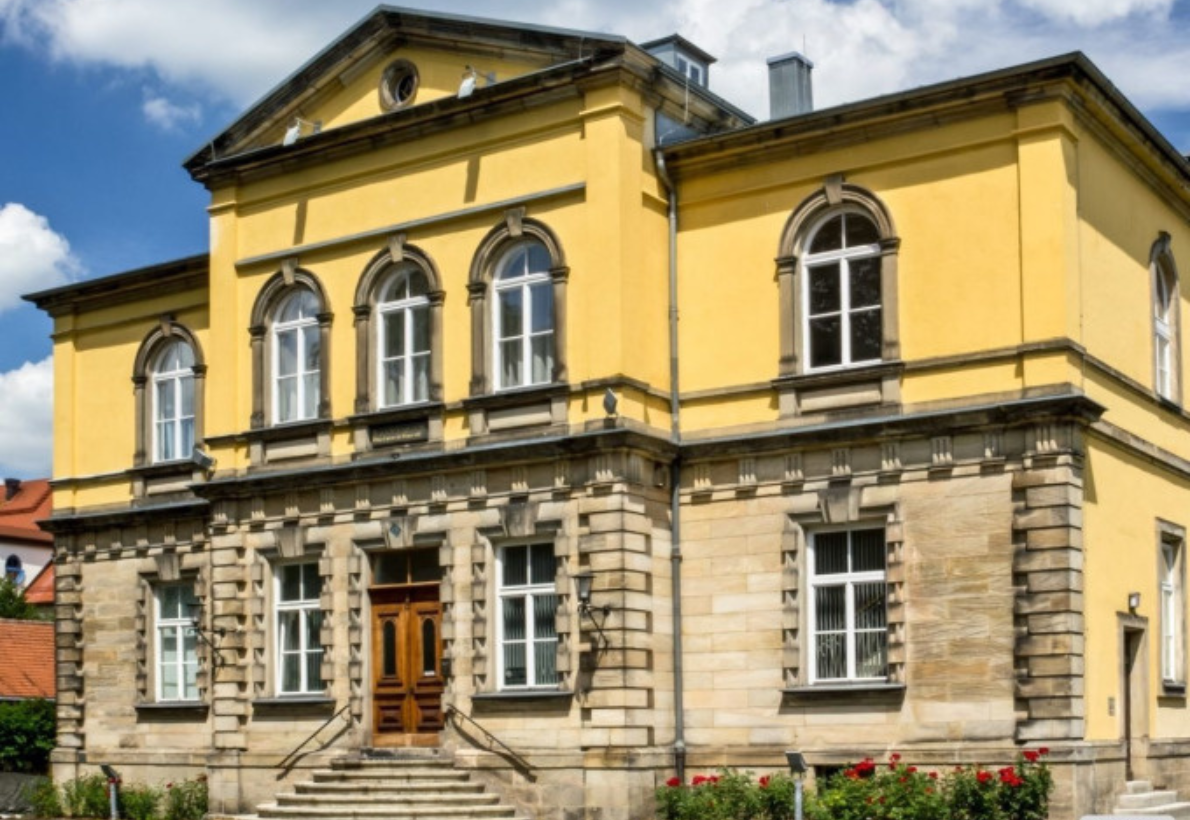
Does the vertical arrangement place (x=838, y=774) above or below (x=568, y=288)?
below

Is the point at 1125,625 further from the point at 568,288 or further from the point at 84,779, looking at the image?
the point at 84,779

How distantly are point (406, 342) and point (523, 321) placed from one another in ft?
6.65

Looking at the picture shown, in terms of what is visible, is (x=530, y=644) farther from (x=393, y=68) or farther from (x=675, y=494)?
(x=393, y=68)

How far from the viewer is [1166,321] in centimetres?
2781

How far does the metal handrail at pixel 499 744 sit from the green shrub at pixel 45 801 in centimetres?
870

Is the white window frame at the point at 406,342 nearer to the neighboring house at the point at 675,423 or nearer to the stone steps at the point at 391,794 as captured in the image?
the neighboring house at the point at 675,423

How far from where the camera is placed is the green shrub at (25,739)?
3591 centimetres

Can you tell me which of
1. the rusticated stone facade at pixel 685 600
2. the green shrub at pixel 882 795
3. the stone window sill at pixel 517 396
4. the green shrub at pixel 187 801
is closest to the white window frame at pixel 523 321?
the stone window sill at pixel 517 396

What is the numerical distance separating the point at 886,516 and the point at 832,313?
9.24 feet

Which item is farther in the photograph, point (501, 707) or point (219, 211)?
point (219, 211)

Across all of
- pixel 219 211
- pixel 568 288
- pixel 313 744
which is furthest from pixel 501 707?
pixel 219 211

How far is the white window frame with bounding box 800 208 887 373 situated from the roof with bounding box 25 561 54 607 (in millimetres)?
50395

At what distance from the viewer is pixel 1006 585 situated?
23.3m

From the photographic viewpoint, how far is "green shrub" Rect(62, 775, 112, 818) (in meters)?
30.9
